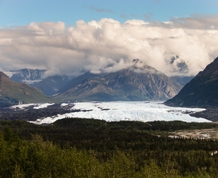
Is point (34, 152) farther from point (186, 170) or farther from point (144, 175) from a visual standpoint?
point (186, 170)

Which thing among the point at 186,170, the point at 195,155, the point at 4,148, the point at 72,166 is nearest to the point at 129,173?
the point at 72,166

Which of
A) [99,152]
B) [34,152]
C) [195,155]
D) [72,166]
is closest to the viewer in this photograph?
[72,166]

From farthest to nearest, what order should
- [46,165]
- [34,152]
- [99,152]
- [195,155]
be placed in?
1. [99,152]
2. [195,155]
3. [34,152]
4. [46,165]

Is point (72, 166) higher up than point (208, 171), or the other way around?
point (72, 166)

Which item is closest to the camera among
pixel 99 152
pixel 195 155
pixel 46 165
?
pixel 46 165

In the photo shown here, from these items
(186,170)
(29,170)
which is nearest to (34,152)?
(29,170)

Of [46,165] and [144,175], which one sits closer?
[144,175]

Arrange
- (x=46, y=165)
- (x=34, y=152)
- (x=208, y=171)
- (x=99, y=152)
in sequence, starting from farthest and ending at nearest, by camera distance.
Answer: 1. (x=99, y=152)
2. (x=208, y=171)
3. (x=34, y=152)
4. (x=46, y=165)

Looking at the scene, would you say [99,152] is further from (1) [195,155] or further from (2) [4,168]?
(2) [4,168]

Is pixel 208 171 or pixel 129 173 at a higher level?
pixel 129 173
